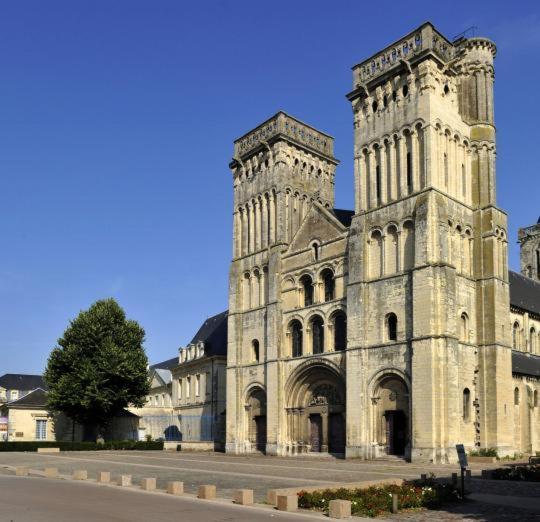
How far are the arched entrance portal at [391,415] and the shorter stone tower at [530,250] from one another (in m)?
32.3

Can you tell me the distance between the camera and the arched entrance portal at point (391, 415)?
37219 mm

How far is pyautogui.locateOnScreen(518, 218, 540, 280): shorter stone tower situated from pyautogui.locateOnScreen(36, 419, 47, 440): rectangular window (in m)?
46.0

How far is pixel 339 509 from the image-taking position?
51.9 ft

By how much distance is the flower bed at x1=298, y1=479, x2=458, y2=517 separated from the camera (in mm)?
16931

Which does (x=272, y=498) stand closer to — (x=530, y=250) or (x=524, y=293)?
(x=524, y=293)

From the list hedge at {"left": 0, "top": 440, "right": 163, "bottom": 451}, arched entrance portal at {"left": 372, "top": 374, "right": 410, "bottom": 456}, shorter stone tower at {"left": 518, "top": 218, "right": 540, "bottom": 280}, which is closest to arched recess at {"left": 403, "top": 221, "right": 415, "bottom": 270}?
arched entrance portal at {"left": 372, "top": 374, "right": 410, "bottom": 456}

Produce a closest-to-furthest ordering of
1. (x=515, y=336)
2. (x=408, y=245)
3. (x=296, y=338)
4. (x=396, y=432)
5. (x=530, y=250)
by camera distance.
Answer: (x=396, y=432) < (x=408, y=245) < (x=515, y=336) < (x=296, y=338) < (x=530, y=250)

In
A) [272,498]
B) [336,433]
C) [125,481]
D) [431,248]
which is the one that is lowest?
[336,433]

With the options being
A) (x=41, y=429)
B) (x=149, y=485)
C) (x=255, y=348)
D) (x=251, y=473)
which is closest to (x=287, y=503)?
(x=149, y=485)

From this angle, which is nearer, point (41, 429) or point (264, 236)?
point (264, 236)

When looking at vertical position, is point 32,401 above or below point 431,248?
below

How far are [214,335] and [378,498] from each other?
45937 millimetres

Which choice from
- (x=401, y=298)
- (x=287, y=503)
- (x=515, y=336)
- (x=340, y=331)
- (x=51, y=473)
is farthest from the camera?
(x=515, y=336)

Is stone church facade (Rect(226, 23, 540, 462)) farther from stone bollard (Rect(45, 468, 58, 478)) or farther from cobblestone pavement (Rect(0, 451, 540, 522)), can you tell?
stone bollard (Rect(45, 468, 58, 478))
